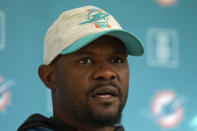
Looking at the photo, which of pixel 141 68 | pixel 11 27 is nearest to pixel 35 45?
pixel 11 27

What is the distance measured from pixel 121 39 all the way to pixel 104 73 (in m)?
0.14

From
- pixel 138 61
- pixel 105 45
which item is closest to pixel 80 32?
pixel 105 45

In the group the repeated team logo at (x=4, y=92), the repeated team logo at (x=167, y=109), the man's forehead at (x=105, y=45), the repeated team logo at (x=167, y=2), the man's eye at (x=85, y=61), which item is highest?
the repeated team logo at (x=167, y=2)

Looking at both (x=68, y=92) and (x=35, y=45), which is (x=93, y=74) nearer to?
(x=68, y=92)

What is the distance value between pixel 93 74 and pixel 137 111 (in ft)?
3.35

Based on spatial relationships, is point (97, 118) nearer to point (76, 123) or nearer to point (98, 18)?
point (76, 123)

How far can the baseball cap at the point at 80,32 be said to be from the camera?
0.98 metres

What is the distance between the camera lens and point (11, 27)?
63.9 inches

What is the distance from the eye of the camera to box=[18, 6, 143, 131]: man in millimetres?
951

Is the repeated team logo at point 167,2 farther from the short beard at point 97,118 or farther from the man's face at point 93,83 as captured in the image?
the short beard at point 97,118

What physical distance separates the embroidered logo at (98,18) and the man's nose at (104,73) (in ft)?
0.39

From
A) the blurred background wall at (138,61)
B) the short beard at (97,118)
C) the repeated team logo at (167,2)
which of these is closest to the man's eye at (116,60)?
the short beard at (97,118)

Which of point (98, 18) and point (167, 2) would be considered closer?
point (98, 18)

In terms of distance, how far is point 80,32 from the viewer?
39.1 inches
